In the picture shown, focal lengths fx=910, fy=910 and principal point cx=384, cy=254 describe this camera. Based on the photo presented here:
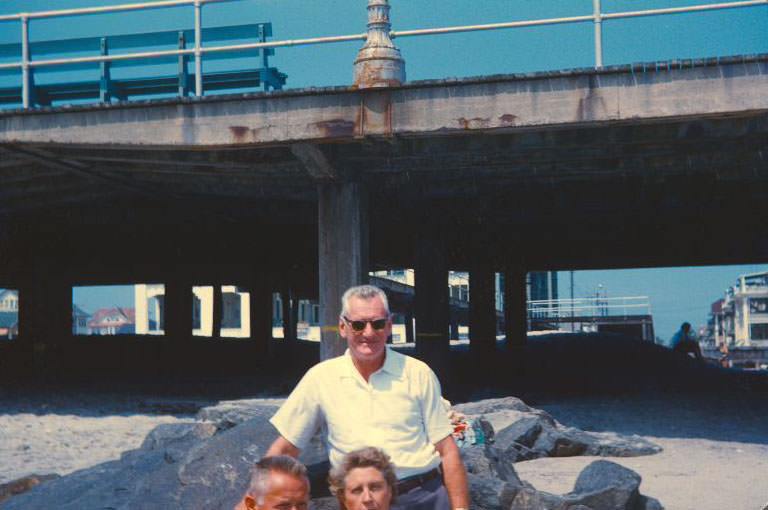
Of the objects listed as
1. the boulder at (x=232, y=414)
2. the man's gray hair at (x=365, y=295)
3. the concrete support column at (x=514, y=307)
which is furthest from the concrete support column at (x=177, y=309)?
the man's gray hair at (x=365, y=295)

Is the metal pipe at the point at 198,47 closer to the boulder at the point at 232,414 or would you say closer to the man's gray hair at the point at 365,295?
the boulder at the point at 232,414

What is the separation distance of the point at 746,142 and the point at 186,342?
62.8 ft

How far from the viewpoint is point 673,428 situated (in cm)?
1337

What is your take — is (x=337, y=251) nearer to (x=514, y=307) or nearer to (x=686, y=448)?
(x=686, y=448)

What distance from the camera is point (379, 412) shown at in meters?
3.55

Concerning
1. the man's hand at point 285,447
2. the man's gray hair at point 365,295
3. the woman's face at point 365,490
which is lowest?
the woman's face at point 365,490

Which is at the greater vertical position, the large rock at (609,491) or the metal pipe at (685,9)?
the metal pipe at (685,9)

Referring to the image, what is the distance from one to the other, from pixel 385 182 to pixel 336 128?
3.40 m

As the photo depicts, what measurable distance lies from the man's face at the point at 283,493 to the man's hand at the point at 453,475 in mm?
837

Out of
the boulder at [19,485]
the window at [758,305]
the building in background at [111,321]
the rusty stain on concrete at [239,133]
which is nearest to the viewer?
the boulder at [19,485]

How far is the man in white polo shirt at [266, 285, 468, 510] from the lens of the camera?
11.5 ft

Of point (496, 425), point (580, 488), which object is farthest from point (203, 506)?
point (496, 425)

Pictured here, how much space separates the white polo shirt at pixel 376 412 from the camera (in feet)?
11.6

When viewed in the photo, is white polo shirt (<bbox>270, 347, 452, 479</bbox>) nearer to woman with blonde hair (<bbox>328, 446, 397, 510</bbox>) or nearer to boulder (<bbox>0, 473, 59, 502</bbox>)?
woman with blonde hair (<bbox>328, 446, 397, 510</bbox>)
